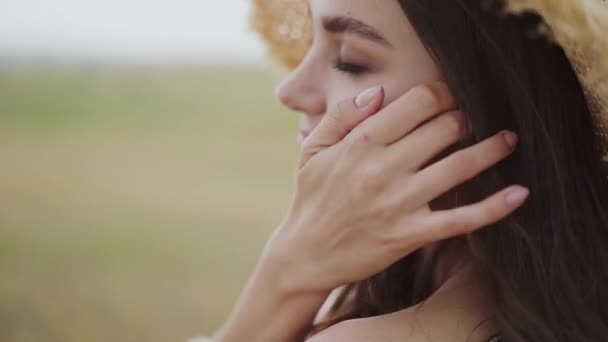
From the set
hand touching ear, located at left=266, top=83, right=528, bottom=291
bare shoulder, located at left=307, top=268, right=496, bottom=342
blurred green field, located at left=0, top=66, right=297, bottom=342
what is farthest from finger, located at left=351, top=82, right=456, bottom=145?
blurred green field, located at left=0, top=66, right=297, bottom=342

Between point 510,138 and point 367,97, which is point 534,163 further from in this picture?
point 367,97

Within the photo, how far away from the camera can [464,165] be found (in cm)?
85

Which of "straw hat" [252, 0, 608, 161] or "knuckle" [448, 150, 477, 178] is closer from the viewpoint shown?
"straw hat" [252, 0, 608, 161]

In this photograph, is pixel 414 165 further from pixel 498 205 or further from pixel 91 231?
pixel 91 231

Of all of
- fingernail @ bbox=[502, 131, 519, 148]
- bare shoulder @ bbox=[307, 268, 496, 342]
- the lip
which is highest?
the lip

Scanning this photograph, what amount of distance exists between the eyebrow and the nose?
7 centimetres

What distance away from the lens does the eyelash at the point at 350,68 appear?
953 mm

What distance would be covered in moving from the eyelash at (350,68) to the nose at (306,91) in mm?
44

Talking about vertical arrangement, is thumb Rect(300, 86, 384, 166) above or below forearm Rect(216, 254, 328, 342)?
above

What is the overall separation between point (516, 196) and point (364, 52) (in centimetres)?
25

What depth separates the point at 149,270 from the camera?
11.7 feet

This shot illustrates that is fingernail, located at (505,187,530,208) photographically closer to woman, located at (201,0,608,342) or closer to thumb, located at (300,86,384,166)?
woman, located at (201,0,608,342)

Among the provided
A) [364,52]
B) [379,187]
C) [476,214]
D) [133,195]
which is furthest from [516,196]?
[133,195]

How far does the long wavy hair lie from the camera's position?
0.87 m
